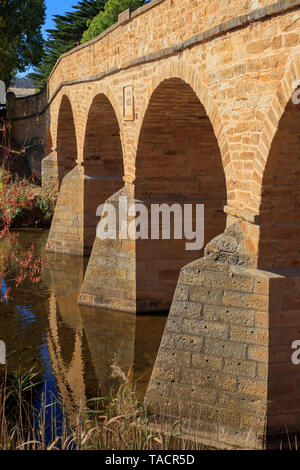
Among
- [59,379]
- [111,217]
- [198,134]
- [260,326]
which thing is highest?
[198,134]

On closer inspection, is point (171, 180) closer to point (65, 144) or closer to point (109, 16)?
point (65, 144)

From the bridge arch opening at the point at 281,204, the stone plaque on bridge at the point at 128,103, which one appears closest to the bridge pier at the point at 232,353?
the bridge arch opening at the point at 281,204

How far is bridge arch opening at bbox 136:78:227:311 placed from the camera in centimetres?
1117

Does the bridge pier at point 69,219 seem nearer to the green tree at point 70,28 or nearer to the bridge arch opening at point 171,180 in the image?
the bridge arch opening at point 171,180

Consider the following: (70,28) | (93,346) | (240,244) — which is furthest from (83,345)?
(70,28)

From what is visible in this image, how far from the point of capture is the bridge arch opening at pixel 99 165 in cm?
1619

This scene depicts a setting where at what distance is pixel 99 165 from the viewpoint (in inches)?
656

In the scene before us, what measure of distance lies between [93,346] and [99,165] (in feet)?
22.8

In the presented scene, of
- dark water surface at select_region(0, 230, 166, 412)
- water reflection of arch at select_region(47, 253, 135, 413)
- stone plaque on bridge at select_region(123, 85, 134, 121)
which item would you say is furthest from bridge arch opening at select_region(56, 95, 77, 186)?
stone plaque on bridge at select_region(123, 85, 134, 121)

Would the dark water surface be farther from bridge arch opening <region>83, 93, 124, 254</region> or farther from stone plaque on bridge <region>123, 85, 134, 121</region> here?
stone plaque on bridge <region>123, 85, 134, 121</region>

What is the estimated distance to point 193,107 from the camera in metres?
10.6

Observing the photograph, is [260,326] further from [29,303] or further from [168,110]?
[29,303]
